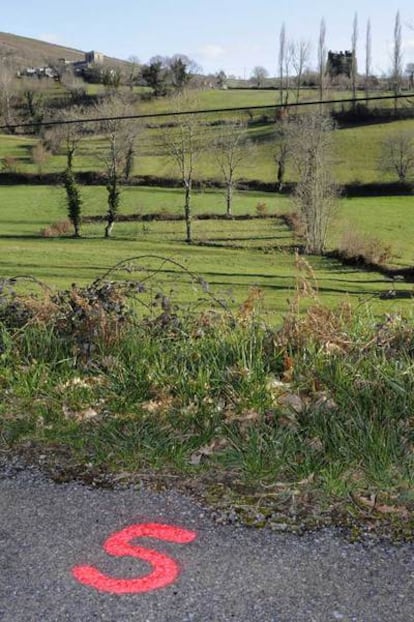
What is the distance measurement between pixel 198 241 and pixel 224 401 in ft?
156

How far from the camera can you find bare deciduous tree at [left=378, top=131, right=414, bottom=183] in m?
69.9

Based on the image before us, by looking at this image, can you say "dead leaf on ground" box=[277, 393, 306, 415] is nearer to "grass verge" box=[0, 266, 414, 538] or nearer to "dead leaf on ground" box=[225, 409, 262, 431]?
"grass verge" box=[0, 266, 414, 538]

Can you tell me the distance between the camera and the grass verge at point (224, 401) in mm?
2946

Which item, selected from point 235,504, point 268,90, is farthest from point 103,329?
point 268,90

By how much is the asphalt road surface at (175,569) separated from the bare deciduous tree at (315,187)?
146 ft

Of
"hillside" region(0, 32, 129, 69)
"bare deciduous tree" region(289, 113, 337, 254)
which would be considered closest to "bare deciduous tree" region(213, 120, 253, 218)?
"bare deciduous tree" region(289, 113, 337, 254)

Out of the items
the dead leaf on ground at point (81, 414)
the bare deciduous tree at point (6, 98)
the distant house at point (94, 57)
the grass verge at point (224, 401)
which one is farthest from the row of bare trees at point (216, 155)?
the distant house at point (94, 57)

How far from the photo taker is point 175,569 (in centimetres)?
239

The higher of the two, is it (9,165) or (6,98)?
(6,98)

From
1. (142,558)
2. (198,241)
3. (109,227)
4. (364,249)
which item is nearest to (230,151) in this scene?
(198,241)

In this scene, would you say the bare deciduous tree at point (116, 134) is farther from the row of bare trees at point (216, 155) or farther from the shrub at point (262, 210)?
the shrub at point (262, 210)

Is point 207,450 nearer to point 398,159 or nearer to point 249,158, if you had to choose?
point 249,158

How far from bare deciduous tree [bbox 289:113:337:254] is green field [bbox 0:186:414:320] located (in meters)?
1.81

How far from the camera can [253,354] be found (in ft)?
13.8
